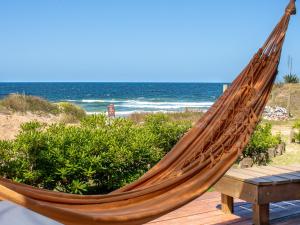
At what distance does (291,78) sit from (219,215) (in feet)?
66.6

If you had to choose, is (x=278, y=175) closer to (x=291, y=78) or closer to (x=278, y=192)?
(x=278, y=192)

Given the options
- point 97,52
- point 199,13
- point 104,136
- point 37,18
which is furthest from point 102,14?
point 104,136

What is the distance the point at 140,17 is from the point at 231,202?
2414 cm

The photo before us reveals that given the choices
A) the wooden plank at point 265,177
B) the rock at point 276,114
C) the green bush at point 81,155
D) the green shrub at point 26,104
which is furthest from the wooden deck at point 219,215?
the green shrub at point 26,104

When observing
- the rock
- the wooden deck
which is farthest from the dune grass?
the wooden deck

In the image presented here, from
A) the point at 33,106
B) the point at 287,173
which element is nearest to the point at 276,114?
the point at 33,106

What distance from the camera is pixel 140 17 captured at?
26891mm

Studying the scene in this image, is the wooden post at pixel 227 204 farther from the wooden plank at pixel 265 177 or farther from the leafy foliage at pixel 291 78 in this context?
the leafy foliage at pixel 291 78

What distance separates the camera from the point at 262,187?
114 inches

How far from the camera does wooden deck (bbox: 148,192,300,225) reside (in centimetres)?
331

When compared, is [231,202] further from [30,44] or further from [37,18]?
[30,44]

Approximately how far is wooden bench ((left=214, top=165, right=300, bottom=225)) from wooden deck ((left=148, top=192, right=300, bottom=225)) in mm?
208

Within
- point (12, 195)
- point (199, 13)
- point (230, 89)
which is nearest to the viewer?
point (12, 195)

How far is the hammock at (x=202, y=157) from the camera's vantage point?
2.05 meters
